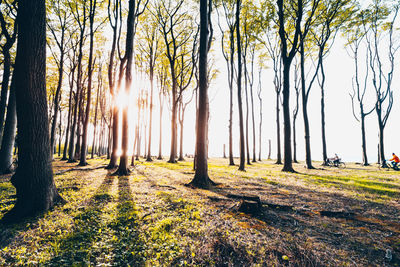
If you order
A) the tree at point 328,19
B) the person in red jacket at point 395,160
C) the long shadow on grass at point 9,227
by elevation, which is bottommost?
the long shadow on grass at point 9,227

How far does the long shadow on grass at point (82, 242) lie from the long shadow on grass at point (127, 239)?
27 centimetres

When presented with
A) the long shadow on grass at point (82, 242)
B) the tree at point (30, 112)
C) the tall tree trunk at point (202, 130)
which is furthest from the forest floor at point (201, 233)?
the tall tree trunk at point (202, 130)

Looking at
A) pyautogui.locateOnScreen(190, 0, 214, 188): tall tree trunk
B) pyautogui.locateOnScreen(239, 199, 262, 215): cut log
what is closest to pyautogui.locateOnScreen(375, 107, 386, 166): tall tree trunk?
pyautogui.locateOnScreen(190, 0, 214, 188): tall tree trunk

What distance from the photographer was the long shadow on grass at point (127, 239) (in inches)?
94.8

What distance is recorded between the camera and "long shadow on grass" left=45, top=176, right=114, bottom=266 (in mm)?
2338

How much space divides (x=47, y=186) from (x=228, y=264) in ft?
14.0

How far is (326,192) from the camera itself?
6.17 m

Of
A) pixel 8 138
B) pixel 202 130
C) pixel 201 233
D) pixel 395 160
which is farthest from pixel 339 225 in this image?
pixel 395 160

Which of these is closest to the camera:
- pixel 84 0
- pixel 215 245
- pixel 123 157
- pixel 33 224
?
pixel 215 245

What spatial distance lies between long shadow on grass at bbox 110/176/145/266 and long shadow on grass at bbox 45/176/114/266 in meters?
0.27

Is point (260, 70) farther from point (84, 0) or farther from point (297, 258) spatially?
point (297, 258)

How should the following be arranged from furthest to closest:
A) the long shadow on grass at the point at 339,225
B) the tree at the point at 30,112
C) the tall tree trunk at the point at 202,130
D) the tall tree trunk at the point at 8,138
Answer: the tall tree trunk at the point at 8,138
the tall tree trunk at the point at 202,130
the tree at the point at 30,112
the long shadow on grass at the point at 339,225

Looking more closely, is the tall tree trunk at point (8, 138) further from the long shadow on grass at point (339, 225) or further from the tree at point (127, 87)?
the long shadow on grass at point (339, 225)

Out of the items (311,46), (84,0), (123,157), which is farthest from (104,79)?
(311,46)
